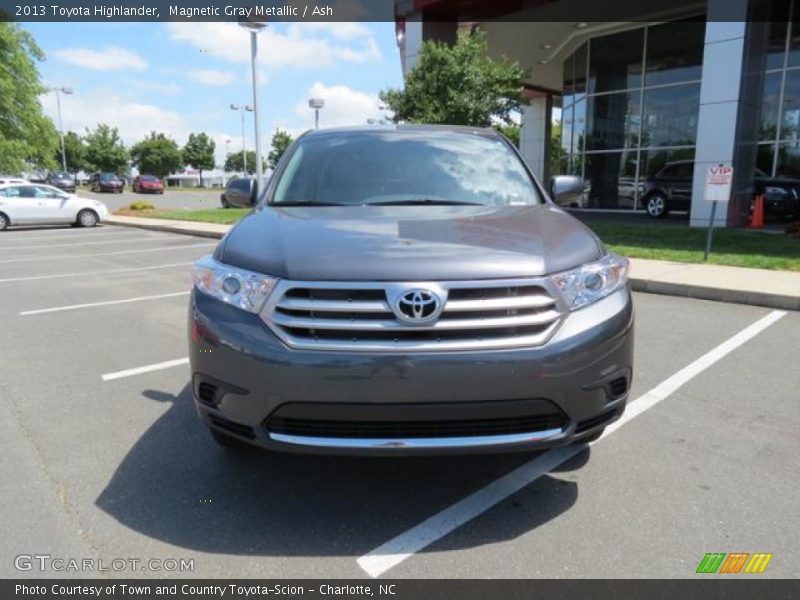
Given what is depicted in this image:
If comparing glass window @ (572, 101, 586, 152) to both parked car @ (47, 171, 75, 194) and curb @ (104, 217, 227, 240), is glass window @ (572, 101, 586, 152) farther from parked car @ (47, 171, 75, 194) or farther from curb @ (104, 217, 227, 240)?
parked car @ (47, 171, 75, 194)

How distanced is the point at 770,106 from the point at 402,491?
20057 millimetres

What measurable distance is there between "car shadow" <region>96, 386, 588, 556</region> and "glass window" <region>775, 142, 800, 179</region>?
60.3ft

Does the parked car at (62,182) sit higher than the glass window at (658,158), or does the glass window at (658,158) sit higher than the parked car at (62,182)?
the glass window at (658,158)

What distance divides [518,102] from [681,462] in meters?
13.8

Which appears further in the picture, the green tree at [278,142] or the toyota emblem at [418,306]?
the green tree at [278,142]

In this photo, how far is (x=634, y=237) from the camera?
41.0 ft

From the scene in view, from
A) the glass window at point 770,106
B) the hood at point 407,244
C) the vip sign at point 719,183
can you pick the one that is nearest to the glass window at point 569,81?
the glass window at point 770,106

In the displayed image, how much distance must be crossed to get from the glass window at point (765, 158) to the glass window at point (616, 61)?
16.5 ft

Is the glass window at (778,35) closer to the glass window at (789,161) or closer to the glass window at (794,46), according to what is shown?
the glass window at (794,46)

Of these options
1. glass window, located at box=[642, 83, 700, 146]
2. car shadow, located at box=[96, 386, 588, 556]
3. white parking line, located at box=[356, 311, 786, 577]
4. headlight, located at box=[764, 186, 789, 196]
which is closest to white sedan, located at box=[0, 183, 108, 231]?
glass window, located at box=[642, 83, 700, 146]

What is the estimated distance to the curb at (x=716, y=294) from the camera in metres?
7.06
